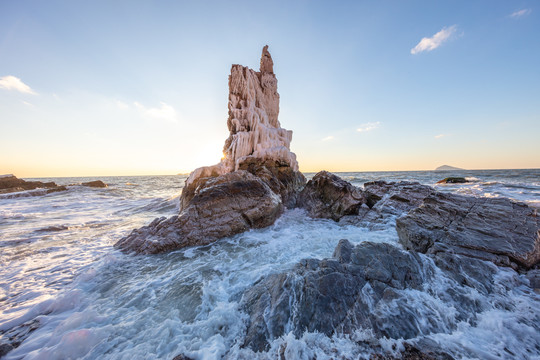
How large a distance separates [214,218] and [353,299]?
256 inches

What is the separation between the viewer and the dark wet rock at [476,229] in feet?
14.9

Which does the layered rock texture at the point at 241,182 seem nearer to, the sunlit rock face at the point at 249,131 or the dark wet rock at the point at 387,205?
the sunlit rock face at the point at 249,131

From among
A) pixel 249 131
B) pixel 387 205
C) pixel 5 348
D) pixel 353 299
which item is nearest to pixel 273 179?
pixel 249 131

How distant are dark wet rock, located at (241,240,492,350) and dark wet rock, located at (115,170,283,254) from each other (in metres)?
4.34

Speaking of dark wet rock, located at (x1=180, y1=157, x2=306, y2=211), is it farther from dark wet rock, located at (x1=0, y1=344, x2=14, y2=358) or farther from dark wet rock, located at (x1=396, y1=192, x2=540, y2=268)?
dark wet rock, located at (x1=0, y1=344, x2=14, y2=358)

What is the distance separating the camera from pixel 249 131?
15.8 m

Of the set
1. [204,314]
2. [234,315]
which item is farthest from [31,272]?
[234,315]

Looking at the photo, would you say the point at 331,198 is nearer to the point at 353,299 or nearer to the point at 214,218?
the point at 214,218

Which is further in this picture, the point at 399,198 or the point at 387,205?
the point at 399,198

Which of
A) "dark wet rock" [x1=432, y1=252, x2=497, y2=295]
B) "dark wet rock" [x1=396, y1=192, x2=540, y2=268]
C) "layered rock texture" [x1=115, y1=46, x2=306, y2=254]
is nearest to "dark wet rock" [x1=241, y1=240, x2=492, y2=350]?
"dark wet rock" [x1=432, y1=252, x2=497, y2=295]

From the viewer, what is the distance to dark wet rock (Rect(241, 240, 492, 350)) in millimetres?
3033

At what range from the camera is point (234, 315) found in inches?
147

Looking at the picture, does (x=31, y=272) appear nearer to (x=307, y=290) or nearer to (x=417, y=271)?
(x=307, y=290)

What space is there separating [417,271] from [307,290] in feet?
8.15
